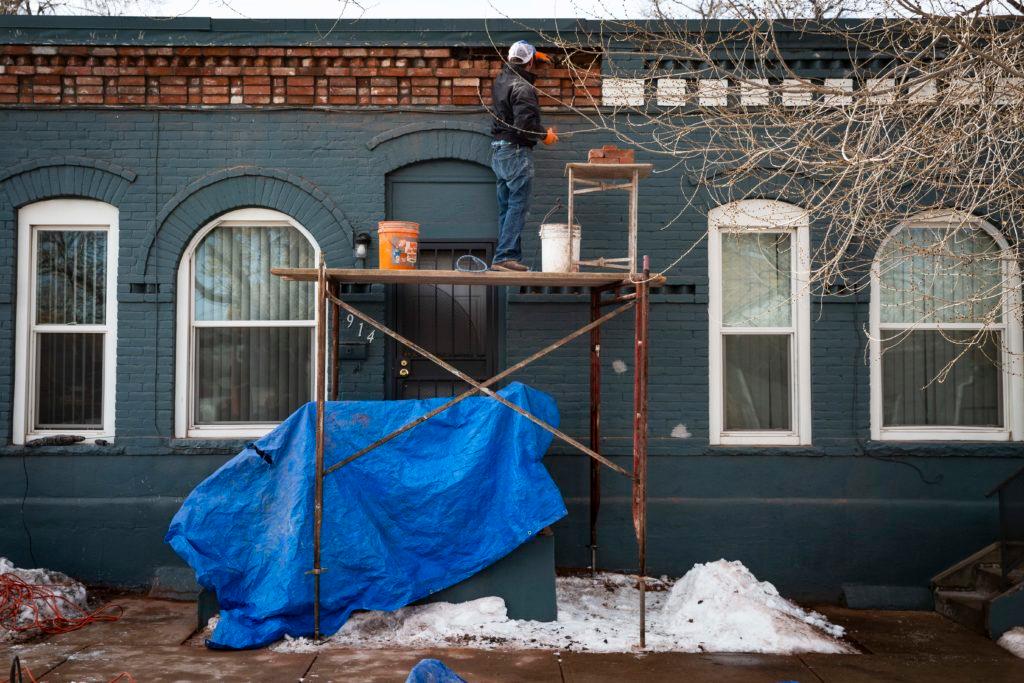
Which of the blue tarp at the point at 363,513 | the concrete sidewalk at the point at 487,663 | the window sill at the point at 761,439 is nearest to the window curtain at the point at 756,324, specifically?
the window sill at the point at 761,439

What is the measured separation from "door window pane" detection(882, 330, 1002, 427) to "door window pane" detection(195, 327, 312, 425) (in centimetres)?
523

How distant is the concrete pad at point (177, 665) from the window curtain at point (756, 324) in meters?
4.37

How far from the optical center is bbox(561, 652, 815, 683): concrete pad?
574 centimetres

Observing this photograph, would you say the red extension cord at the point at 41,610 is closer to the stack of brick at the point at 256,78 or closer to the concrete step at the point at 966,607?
the stack of brick at the point at 256,78

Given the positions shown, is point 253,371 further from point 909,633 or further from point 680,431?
point 909,633

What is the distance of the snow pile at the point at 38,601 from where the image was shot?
6527 millimetres

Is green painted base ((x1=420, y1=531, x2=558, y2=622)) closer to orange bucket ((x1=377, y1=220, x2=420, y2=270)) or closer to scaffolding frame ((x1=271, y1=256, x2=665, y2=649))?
scaffolding frame ((x1=271, y1=256, x2=665, y2=649))

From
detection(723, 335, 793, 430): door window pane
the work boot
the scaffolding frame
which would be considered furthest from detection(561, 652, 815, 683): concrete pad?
the work boot

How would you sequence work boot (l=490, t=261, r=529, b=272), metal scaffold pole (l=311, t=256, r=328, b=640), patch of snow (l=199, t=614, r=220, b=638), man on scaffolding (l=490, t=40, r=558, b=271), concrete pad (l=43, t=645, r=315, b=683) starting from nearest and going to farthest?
concrete pad (l=43, t=645, r=315, b=683)
metal scaffold pole (l=311, t=256, r=328, b=640)
patch of snow (l=199, t=614, r=220, b=638)
work boot (l=490, t=261, r=529, b=272)
man on scaffolding (l=490, t=40, r=558, b=271)

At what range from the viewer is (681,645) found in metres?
6.37

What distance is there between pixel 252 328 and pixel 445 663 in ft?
12.2

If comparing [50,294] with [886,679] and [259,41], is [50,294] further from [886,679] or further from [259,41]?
[886,679]

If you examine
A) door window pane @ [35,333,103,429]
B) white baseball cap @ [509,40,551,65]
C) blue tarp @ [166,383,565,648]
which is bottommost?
blue tarp @ [166,383,565,648]

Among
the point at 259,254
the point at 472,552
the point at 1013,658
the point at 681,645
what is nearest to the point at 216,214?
the point at 259,254
